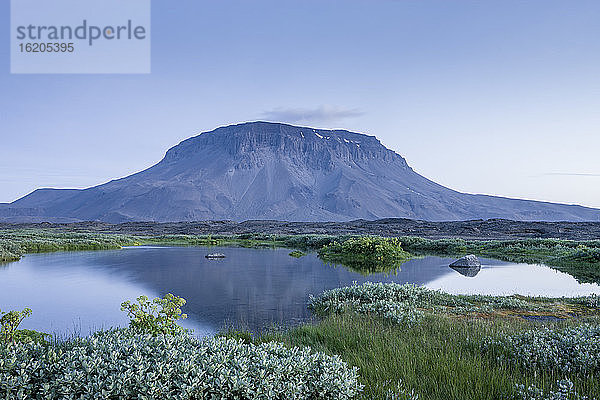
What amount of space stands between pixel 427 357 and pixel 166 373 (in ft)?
16.0

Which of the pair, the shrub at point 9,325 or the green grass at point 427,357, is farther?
the shrub at point 9,325

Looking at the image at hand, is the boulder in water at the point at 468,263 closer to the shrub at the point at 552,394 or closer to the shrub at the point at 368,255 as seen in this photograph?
the shrub at the point at 368,255

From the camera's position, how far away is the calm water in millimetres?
13836

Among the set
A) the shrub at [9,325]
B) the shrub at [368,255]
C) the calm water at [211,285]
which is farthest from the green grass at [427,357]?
the shrub at [368,255]

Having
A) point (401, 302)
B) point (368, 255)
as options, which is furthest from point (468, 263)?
point (401, 302)

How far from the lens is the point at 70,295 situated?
1797cm

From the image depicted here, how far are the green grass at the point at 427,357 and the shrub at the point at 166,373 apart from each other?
90 centimetres

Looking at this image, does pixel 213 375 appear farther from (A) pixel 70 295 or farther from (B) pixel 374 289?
(A) pixel 70 295

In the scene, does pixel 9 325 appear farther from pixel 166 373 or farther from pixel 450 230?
pixel 450 230

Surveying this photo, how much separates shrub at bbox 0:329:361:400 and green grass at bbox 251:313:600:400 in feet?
2.96

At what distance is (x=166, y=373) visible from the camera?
561 centimetres

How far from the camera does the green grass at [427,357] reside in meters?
6.62

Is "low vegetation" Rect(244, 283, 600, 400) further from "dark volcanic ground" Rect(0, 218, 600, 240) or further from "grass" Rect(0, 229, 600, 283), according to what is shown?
"dark volcanic ground" Rect(0, 218, 600, 240)

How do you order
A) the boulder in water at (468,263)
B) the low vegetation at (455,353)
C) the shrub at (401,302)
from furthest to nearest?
the boulder in water at (468,263), the shrub at (401,302), the low vegetation at (455,353)
